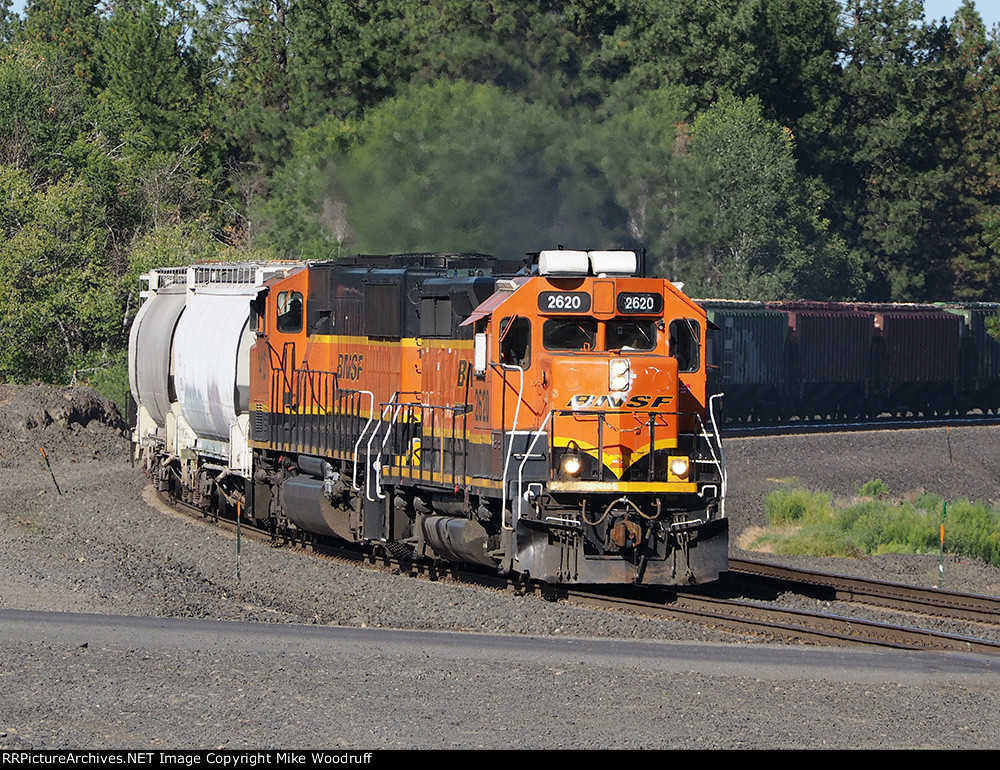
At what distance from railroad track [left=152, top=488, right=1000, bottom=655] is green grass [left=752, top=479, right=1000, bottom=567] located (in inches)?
168

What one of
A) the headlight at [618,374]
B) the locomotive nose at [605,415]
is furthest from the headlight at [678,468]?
the headlight at [618,374]

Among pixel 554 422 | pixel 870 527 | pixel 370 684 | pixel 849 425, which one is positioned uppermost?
pixel 554 422

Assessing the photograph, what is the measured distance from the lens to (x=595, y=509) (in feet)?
50.6

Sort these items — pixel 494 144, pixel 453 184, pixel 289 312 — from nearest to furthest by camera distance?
pixel 289 312, pixel 453 184, pixel 494 144

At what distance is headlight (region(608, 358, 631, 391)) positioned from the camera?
15.4 m

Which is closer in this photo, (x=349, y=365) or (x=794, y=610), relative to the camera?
(x=794, y=610)

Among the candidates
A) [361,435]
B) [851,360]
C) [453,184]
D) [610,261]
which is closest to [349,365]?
[361,435]

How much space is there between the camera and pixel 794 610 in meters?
15.5

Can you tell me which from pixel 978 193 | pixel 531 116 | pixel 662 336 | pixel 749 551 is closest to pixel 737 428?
pixel 531 116

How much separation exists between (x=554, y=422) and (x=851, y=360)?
29.4m

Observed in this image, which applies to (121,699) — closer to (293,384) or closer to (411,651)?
(411,651)

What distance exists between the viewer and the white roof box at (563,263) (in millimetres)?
15500

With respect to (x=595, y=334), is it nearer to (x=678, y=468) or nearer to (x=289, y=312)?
(x=678, y=468)

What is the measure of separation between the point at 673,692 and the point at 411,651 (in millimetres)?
2590
